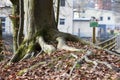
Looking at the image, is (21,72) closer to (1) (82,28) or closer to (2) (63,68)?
(2) (63,68)

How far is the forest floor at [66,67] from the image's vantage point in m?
9.07

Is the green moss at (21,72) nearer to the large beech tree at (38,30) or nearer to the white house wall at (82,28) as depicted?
the large beech tree at (38,30)

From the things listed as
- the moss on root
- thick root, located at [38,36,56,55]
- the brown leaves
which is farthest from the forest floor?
the moss on root

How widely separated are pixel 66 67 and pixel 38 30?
3205 millimetres

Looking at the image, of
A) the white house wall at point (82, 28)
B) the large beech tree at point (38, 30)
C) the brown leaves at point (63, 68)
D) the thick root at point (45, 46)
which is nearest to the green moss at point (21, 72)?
the brown leaves at point (63, 68)

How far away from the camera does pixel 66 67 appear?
9734 mm

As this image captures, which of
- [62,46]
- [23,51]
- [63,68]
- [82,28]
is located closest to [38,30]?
[23,51]

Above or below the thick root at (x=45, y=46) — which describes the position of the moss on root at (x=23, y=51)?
below

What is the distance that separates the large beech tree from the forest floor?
71cm

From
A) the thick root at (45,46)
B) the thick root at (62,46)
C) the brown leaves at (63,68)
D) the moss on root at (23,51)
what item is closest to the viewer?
the brown leaves at (63,68)

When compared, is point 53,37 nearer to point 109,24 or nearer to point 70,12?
point 70,12

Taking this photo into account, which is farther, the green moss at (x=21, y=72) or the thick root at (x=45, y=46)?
the thick root at (x=45, y=46)

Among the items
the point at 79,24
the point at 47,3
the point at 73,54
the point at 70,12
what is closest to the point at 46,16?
the point at 47,3

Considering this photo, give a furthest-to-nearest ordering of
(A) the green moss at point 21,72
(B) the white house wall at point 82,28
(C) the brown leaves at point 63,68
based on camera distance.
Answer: (B) the white house wall at point 82,28 < (A) the green moss at point 21,72 < (C) the brown leaves at point 63,68
